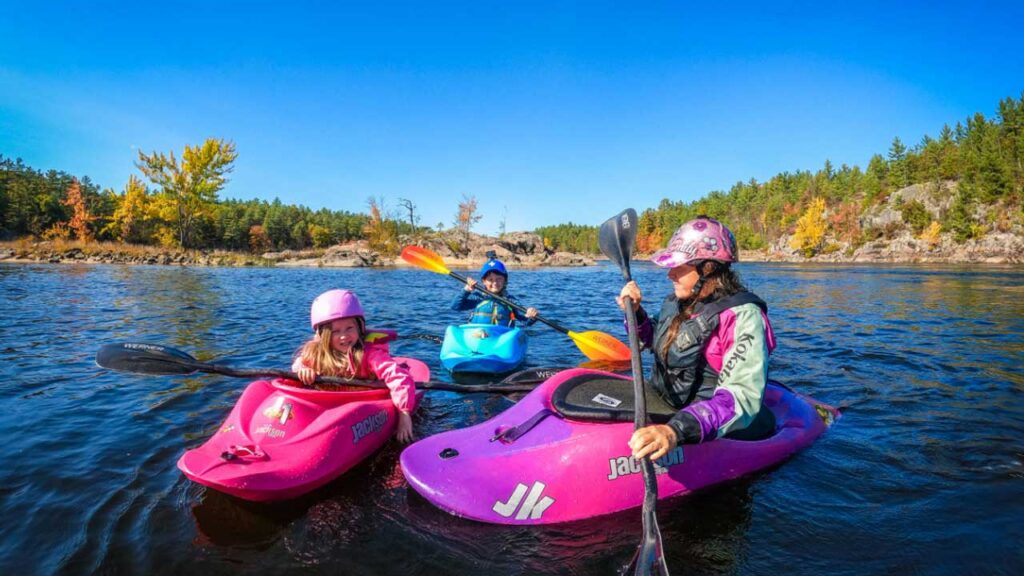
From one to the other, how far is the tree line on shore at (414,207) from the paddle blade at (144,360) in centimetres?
4835

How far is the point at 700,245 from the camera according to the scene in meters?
3.30

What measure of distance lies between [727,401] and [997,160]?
3238 inches

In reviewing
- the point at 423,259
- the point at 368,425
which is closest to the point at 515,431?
the point at 368,425

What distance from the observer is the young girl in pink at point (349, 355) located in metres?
4.11

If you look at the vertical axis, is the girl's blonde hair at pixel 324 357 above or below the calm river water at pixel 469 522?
above

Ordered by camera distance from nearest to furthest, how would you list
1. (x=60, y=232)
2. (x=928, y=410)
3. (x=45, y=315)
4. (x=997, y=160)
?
(x=928, y=410), (x=45, y=315), (x=60, y=232), (x=997, y=160)

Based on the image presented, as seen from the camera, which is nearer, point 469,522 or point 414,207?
point 469,522

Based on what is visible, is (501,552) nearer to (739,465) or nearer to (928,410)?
(739,465)

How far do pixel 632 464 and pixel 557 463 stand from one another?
54 cm

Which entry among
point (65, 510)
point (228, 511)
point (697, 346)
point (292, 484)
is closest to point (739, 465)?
point (697, 346)

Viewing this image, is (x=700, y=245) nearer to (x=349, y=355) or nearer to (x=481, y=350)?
(x=349, y=355)

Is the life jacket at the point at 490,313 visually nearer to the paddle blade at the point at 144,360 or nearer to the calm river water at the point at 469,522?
the calm river water at the point at 469,522

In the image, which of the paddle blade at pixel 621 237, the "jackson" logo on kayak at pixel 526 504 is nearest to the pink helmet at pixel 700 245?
the paddle blade at pixel 621 237

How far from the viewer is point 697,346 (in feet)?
10.9
